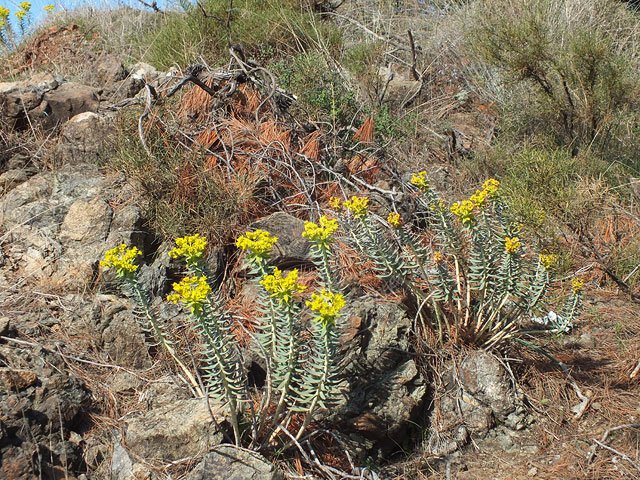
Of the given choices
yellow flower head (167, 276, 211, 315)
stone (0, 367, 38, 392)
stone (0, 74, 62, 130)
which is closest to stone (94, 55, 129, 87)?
stone (0, 74, 62, 130)

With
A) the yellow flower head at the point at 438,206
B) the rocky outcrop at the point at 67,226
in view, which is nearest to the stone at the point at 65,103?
the rocky outcrop at the point at 67,226

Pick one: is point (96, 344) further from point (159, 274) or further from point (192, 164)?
point (192, 164)

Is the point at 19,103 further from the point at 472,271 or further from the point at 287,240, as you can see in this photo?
the point at 472,271

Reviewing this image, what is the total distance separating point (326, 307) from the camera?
2.09 m

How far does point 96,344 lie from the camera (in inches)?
116

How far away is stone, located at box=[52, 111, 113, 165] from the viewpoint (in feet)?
13.1

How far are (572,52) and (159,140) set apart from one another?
315cm

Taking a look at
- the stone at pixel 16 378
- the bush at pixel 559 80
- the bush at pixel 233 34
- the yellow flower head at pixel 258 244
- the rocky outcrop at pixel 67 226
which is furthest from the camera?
the bush at pixel 233 34

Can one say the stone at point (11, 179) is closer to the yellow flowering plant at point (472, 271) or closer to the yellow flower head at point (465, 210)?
the yellow flowering plant at point (472, 271)

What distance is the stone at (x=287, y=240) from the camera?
337 centimetres

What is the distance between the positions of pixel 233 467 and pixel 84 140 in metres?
2.63

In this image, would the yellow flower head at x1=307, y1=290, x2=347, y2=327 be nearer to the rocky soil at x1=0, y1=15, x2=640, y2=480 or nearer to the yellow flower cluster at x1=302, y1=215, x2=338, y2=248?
the yellow flower cluster at x1=302, y1=215, x2=338, y2=248

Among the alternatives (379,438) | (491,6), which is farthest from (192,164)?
(491,6)

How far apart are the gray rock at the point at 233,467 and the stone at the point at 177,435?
82mm
